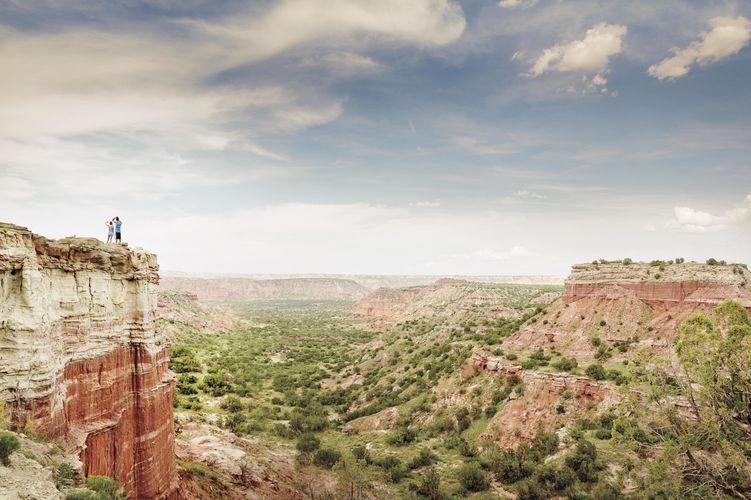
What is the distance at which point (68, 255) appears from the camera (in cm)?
1373

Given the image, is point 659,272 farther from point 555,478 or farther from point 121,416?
point 121,416

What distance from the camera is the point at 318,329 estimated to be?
443ft

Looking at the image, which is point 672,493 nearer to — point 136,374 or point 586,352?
point 136,374

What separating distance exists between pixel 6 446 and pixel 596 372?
3879 centimetres

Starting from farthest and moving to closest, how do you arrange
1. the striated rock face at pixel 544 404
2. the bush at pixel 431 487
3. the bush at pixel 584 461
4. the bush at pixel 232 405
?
the bush at pixel 232 405, the striated rock face at pixel 544 404, the bush at pixel 431 487, the bush at pixel 584 461

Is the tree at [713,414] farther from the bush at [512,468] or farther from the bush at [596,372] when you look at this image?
the bush at [596,372]

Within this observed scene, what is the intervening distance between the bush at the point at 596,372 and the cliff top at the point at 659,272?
548 inches

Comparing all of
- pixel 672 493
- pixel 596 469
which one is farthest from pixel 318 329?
pixel 672 493

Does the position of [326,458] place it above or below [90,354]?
below

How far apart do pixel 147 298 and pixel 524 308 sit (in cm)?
7514

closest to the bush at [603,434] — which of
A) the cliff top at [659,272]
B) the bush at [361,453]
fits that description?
the bush at [361,453]

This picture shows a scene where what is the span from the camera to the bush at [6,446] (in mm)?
9078

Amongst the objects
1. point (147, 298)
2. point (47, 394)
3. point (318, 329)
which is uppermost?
point (147, 298)

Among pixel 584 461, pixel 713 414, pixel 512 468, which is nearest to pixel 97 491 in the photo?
pixel 713 414
